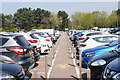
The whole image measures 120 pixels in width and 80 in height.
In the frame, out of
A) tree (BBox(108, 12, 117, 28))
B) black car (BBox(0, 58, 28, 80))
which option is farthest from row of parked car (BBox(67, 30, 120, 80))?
tree (BBox(108, 12, 117, 28))

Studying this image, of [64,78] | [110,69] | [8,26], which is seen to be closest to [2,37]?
[64,78]

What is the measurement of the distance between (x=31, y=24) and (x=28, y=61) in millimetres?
92187

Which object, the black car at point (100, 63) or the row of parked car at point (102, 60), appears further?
the black car at point (100, 63)

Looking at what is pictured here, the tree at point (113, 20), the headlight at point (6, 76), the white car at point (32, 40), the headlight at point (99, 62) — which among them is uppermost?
the tree at point (113, 20)

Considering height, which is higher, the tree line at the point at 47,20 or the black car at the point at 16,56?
the tree line at the point at 47,20

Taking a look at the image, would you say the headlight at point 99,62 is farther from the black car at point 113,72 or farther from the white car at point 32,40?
the white car at point 32,40

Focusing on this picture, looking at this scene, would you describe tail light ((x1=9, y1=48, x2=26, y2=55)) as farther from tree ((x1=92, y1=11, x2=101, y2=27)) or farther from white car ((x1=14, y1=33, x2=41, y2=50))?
tree ((x1=92, y1=11, x2=101, y2=27))

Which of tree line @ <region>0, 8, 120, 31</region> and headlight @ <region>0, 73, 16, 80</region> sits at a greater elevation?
tree line @ <region>0, 8, 120, 31</region>

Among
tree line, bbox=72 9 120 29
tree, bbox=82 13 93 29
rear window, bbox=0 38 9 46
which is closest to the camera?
rear window, bbox=0 38 9 46

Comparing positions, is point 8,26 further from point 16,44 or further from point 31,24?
point 16,44

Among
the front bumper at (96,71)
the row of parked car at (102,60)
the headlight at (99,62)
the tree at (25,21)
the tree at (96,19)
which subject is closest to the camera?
the row of parked car at (102,60)

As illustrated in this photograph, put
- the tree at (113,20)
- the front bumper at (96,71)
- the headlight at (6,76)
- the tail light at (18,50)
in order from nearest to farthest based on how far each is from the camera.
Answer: the headlight at (6,76)
the front bumper at (96,71)
the tail light at (18,50)
the tree at (113,20)

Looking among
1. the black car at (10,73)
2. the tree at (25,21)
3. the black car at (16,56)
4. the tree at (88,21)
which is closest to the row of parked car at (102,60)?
the black car at (10,73)

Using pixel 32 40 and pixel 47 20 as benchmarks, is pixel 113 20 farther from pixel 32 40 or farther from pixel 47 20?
pixel 32 40
